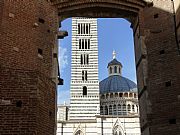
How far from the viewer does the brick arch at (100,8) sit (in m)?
10.3

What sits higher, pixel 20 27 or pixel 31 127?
pixel 20 27

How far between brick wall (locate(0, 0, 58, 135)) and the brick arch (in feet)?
2.85

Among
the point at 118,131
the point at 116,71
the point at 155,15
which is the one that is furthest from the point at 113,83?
the point at 155,15

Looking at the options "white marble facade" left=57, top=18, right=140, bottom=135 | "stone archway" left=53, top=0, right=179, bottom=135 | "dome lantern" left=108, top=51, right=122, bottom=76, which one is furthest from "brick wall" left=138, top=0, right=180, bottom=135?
"dome lantern" left=108, top=51, right=122, bottom=76

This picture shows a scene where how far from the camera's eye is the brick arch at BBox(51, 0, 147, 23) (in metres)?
10.3

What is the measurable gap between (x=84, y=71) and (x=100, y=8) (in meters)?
44.0

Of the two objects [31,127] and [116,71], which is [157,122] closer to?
[31,127]

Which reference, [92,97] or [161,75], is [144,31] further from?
[92,97]

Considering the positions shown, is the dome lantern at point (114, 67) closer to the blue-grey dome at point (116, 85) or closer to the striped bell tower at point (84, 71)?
the blue-grey dome at point (116, 85)

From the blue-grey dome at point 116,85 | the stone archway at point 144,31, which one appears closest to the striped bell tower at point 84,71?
the blue-grey dome at point 116,85

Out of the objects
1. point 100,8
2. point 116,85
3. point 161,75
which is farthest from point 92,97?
point 161,75

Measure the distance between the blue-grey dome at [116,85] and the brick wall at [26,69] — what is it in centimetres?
5412

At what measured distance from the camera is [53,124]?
8.74 meters

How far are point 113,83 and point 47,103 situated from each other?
56.8m
